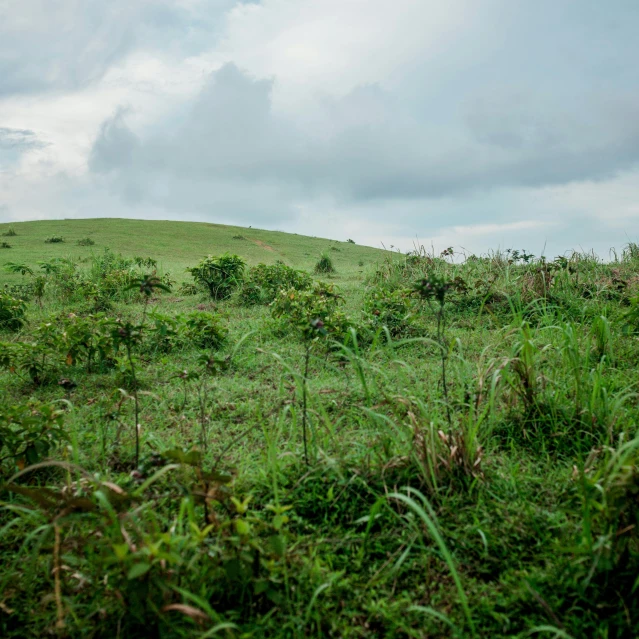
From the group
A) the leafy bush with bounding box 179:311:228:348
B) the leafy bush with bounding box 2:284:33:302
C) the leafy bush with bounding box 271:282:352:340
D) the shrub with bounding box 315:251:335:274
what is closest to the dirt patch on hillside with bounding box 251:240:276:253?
the shrub with bounding box 315:251:335:274

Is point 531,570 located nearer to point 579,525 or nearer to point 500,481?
point 579,525

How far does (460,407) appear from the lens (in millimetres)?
3330

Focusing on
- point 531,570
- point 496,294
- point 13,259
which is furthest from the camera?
point 13,259

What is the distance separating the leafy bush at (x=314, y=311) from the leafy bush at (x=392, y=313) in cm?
30

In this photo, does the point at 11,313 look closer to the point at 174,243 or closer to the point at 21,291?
the point at 21,291

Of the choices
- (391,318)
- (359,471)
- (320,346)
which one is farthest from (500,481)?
(391,318)

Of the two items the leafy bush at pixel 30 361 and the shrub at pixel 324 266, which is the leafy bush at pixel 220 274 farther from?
the shrub at pixel 324 266

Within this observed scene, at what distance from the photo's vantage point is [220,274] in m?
7.96

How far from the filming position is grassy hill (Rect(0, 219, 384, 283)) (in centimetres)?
1486

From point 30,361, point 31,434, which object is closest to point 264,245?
point 30,361

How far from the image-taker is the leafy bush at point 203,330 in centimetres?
496

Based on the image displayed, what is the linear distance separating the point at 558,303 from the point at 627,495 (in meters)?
4.87

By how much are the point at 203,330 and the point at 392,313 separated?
6.41 ft

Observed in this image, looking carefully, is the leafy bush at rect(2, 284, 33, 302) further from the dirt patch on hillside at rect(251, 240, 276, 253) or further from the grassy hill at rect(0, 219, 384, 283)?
the dirt patch on hillside at rect(251, 240, 276, 253)
